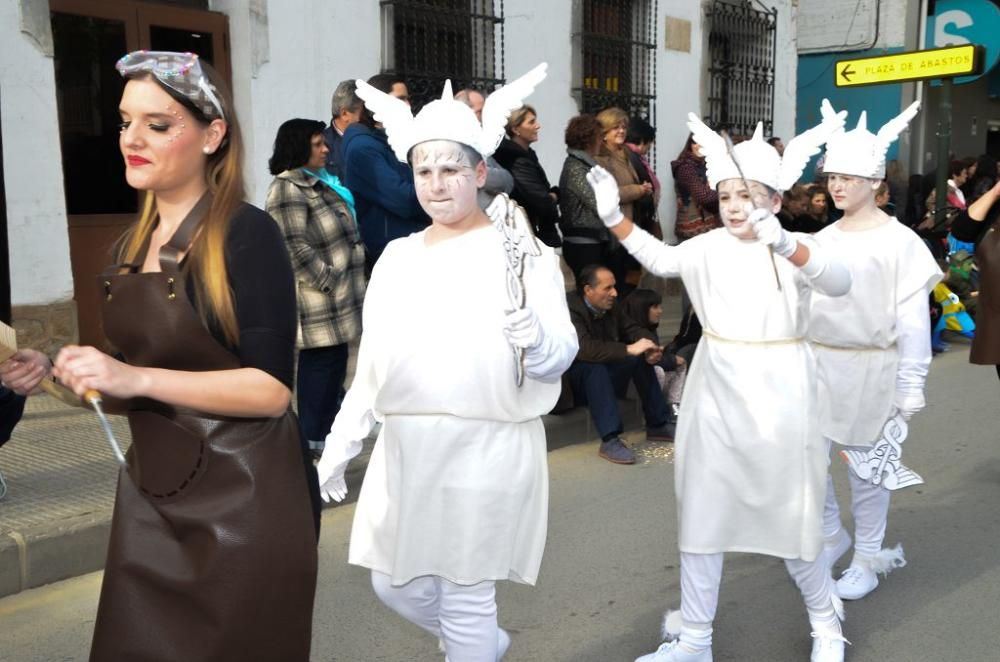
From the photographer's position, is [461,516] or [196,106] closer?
[196,106]

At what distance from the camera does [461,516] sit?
114 inches

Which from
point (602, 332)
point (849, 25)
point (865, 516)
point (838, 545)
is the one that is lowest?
point (838, 545)

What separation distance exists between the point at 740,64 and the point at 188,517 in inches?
487

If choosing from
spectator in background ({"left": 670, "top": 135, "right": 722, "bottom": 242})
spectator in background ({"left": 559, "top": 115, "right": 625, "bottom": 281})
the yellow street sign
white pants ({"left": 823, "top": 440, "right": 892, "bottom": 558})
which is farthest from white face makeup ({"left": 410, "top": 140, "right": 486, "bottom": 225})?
the yellow street sign

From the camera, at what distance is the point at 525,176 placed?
23.2 ft

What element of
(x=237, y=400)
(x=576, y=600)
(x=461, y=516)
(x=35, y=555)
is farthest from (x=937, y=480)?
(x=237, y=400)

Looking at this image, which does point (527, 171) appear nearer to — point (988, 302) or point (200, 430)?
point (988, 302)

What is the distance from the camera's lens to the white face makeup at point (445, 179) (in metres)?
2.89

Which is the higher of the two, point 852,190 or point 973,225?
point 852,190

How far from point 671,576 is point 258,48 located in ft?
17.1

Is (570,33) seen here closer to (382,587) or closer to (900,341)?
(900,341)

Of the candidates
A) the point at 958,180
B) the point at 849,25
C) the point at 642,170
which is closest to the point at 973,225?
the point at 642,170

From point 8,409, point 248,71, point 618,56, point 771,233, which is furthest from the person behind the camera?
point 618,56

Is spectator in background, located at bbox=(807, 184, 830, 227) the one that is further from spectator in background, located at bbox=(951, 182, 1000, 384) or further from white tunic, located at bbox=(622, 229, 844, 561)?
white tunic, located at bbox=(622, 229, 844, 561)
